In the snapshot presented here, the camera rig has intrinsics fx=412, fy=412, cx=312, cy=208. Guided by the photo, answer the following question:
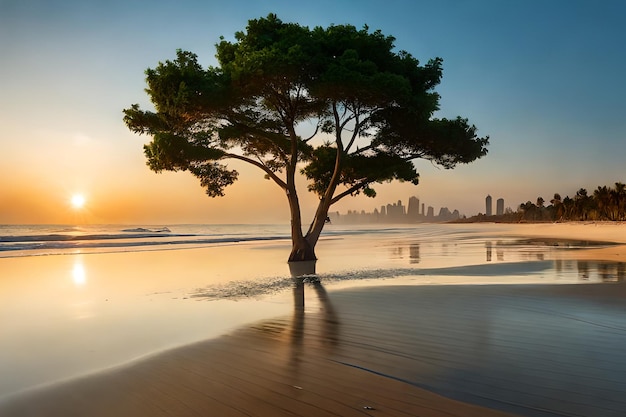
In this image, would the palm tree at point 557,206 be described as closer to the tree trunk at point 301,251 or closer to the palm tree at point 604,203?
the palm tree at point 604,203

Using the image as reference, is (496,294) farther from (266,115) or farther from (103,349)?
(266,115)

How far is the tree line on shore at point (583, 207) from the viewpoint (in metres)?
112

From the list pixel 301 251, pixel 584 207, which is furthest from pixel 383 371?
pixel 584 207

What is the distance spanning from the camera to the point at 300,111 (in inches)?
798

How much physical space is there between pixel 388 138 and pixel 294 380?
694 inches

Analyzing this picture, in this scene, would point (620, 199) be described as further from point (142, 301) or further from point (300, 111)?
point (142, 301)

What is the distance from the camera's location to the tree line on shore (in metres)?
112

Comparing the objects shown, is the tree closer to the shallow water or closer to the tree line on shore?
the shallow water

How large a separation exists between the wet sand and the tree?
12496 millimetres

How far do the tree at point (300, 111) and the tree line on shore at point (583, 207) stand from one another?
118 meters

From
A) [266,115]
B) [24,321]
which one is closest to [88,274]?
[24,321]

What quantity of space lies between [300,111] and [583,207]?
14330 centimetres

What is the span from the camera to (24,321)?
25.2 feet

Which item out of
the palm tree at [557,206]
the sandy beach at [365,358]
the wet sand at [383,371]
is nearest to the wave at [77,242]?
the sandy beach at [365,358]
